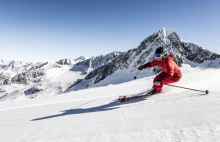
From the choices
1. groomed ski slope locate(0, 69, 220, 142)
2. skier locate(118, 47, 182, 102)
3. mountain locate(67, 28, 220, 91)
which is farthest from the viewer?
mountain locate(67, 28, 220, 91)

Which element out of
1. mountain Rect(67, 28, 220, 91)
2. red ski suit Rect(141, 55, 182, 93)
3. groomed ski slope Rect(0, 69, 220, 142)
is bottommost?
groomed ski slope Rect(0, 69, 220, 142)

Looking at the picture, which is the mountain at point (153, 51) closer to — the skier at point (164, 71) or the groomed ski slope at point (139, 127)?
the skier at point (164, 71)

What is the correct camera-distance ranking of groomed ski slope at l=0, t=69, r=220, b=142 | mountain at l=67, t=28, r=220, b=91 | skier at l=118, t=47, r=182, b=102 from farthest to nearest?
1. mountain at l=67, t=28, r=220, b=91
2. skier at l=118, t=47, r=182, b=102
3. groomed ski slope at l=0, t=69, r=220, b=142

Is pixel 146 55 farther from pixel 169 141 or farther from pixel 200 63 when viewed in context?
pixel 169 141

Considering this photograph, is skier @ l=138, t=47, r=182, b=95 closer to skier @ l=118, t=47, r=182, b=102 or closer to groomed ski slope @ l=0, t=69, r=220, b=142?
skier @ l=118, t=47, r=182, b=102

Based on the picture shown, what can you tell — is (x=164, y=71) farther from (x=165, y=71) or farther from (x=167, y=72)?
(x=167, y=72)

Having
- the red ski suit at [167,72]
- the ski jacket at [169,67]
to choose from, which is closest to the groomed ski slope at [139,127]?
the red ski suit at [167,72]

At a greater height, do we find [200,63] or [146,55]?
[146,55]

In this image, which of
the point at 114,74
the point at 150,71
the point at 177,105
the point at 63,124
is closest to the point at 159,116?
the point at 177,105

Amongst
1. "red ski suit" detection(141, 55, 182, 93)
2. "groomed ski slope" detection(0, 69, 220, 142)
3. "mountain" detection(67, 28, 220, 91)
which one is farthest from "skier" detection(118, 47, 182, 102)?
"mountain" detection(67, 28, 220, 91)

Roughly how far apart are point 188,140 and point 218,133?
0.53 meters

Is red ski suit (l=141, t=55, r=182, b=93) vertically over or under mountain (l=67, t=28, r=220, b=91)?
under

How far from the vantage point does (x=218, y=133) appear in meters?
3.47

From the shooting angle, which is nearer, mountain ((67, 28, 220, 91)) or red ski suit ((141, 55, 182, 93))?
red ski suit ((141, 55, 182, 93))
